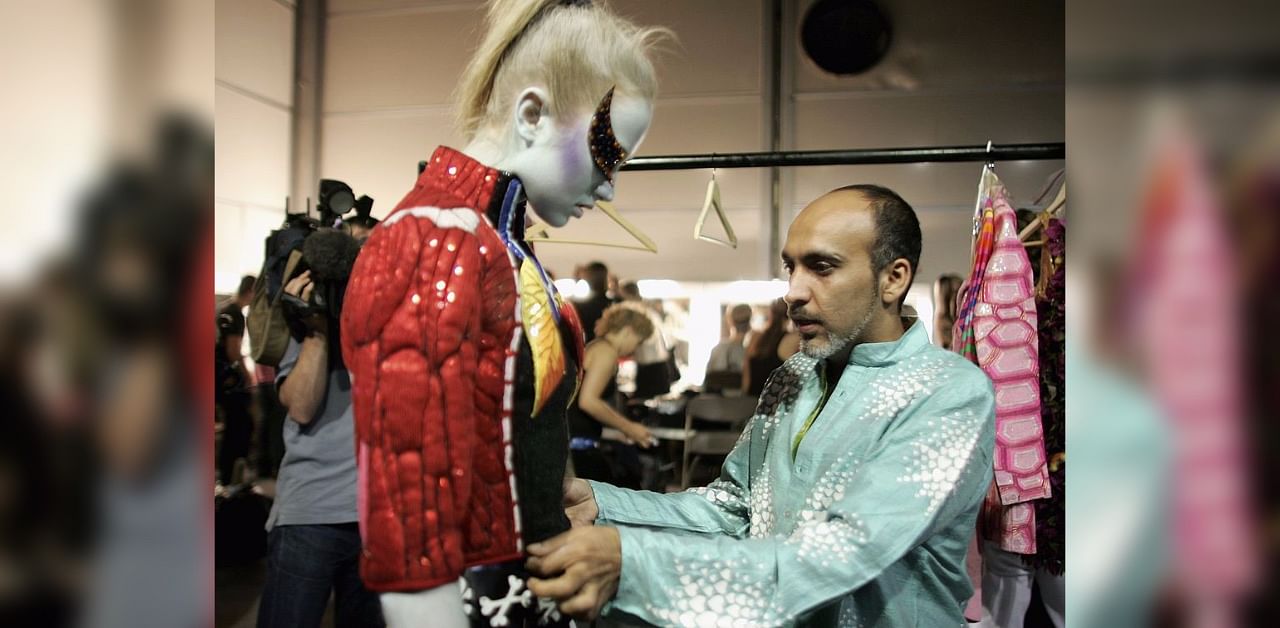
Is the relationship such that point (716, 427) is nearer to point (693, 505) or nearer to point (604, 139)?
point (693, 505)

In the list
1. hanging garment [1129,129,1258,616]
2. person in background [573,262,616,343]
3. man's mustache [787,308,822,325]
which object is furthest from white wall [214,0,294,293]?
hanging garment [1129,129,1258,616]

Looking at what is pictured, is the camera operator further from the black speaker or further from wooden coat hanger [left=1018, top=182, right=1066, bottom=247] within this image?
the black speaker

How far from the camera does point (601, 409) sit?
171cm

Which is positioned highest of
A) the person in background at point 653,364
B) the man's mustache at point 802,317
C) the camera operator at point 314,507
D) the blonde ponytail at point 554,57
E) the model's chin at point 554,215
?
the blonde ponytail at point 554,57

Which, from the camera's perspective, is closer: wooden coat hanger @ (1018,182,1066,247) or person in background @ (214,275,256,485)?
wooden coat hanger @ (1018,182,1066,247)

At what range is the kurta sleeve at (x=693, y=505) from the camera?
0.92m

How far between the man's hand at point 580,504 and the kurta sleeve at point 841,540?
129 mm

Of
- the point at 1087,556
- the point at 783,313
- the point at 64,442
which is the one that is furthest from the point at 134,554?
the point at 783,313

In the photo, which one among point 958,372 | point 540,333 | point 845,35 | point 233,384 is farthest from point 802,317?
point 233,384

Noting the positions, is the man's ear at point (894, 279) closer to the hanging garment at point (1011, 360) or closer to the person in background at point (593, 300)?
the hanging garment at point (1011, 360)

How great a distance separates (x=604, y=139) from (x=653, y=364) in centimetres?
147

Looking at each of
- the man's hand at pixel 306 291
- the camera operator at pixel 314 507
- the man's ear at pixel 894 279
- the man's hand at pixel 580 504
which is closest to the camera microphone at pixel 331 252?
the man's hand at pixel 306 291

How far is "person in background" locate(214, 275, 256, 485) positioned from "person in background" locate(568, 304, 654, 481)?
3.35ft

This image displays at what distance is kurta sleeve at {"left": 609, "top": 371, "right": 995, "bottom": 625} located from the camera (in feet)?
2.33
